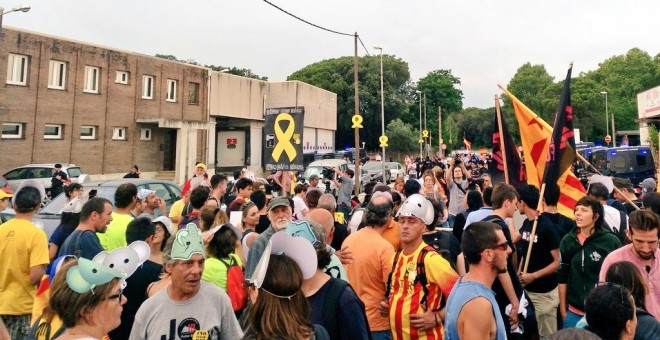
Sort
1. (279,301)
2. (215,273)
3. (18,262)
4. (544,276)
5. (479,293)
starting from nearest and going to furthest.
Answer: (279,301) → (479,293) → (215,273) → (18,262) → (544,276)

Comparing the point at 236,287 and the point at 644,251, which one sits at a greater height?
the point at 644,251

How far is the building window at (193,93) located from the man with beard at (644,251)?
34930 millimetres

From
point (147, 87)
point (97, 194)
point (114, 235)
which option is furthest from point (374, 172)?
point (114, 235)

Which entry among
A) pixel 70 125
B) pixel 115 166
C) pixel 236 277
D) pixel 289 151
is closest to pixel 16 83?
pixel 70 125

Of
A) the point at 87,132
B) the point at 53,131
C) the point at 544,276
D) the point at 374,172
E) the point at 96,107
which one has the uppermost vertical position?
the point at 96,107

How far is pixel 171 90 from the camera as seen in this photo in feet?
113

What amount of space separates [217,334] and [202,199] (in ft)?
11.8

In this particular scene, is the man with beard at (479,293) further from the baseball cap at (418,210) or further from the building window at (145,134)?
the building window at (145,134)

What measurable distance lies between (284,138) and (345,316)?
7591 millimetres

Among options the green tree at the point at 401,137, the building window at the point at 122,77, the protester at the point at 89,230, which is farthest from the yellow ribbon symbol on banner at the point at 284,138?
the green tree at the point at 401,137

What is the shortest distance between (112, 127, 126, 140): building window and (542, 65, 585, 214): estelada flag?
1171 inches

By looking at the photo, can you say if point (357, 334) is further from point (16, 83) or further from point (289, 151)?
point (16, 83)

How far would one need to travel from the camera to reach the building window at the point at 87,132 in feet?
95.1

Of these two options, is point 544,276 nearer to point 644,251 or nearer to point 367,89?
point 644,251
